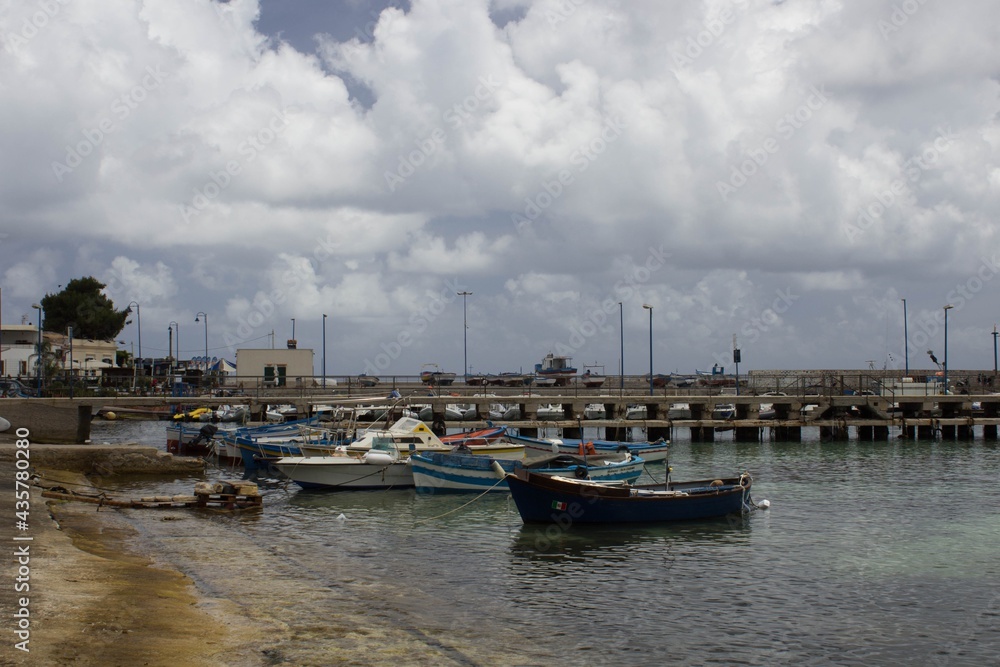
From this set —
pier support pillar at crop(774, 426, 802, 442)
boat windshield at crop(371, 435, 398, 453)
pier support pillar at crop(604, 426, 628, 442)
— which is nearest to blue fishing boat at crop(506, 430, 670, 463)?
boat windshield at crop(371, 435, 398, 453)

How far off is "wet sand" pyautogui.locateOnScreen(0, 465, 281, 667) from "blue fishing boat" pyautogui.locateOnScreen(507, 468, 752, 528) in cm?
1140

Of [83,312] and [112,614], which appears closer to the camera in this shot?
[112,614]

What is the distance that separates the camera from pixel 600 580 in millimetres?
22141

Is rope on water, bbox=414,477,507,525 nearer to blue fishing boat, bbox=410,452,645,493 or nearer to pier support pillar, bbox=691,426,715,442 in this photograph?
blue fishing boat, bbox=410,452,645,493

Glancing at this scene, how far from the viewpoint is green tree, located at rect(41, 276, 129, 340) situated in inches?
4914

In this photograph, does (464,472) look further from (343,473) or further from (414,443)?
(414,443)

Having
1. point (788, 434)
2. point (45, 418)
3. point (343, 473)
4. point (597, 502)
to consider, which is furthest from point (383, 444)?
point (788, 434)

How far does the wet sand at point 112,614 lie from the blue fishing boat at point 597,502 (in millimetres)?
11397

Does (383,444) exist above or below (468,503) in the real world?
above

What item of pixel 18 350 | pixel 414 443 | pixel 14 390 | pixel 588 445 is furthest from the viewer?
pixel 18 350

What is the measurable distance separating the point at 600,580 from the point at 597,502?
6460 millimetres

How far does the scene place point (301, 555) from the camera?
2428 centimetres

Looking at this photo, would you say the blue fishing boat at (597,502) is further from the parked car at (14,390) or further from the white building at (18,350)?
the white building at (18,350)

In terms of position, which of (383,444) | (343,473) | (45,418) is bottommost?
(343,473)
